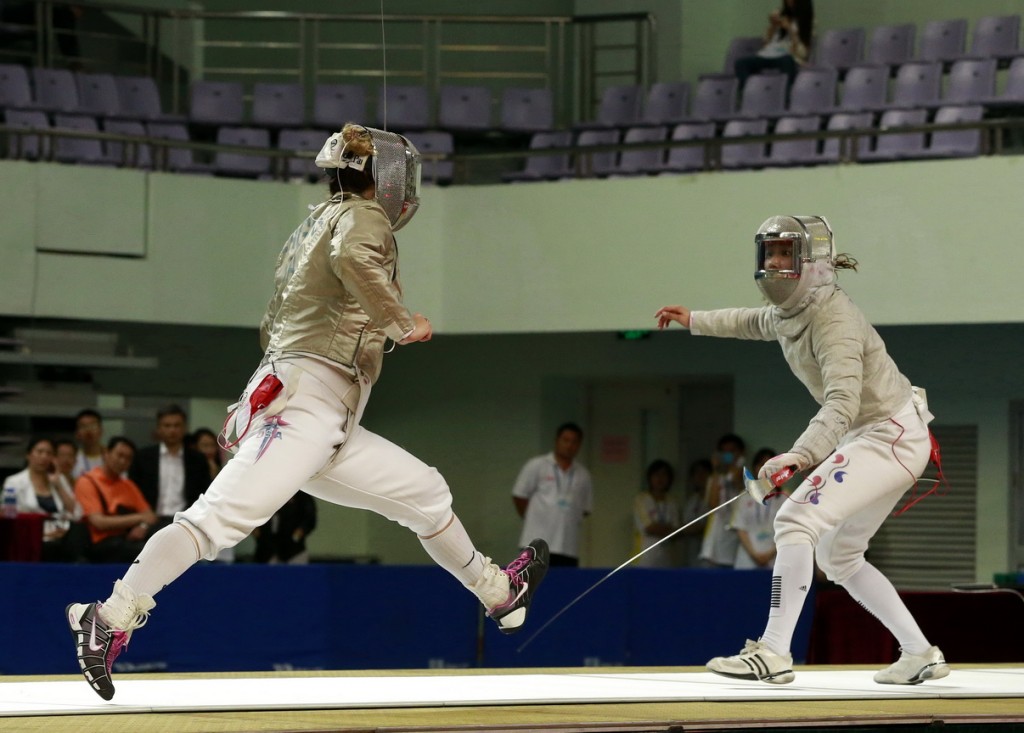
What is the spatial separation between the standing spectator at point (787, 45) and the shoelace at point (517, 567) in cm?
794

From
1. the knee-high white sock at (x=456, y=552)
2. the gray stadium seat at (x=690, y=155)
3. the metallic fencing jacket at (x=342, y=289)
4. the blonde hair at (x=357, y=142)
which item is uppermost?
the gray stadium seat at (x=690, y=155)

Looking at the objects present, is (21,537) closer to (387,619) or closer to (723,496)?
(387,619)

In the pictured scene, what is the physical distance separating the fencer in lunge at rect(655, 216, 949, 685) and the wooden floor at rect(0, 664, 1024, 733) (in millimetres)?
512

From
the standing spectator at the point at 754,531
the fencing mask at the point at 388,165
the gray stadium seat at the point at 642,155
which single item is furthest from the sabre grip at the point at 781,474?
the gray stadium seat at the point at 642,155

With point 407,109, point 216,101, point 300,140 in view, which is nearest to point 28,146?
point 216,101

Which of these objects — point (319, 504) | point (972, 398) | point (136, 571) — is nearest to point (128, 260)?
point (319, 504)

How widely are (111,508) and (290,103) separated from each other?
17.7 ft

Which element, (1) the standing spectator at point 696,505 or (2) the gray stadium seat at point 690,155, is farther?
(1) the standing spectator at point 696,505

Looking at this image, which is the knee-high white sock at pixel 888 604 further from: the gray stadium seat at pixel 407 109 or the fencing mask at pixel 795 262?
the gray stadium seat at pixel 407 109

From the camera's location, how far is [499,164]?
12133mm

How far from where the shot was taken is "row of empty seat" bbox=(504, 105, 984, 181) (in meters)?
10.6

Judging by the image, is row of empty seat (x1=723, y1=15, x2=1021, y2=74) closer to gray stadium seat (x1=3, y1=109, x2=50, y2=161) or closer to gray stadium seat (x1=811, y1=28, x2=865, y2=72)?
gray stadium seat (x1=811, y1=28, x2=865, y2=72)

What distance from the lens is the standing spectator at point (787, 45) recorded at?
40.0 ft

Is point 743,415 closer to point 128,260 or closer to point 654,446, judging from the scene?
point 654,446
